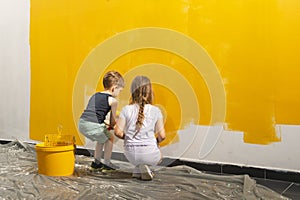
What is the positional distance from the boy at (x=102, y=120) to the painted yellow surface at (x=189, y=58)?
22 cm

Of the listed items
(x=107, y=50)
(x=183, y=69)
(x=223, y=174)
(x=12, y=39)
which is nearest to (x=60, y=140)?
(x=107, y=50)

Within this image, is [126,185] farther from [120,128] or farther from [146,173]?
[120,128]

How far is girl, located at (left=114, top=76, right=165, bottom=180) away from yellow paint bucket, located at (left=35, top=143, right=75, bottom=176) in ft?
1.10

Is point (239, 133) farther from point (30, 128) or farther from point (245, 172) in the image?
point (30, 128)

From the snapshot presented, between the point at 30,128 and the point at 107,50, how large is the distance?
1052mm

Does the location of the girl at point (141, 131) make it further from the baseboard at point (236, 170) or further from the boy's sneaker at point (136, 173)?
the baseboard at point (236, 170)

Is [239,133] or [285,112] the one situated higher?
[285,112]

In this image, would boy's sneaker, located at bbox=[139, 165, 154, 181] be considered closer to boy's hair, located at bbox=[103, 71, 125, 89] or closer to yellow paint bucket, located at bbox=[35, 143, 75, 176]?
yellow paint bucket, located at bbox=[35, 143, 75, 176]

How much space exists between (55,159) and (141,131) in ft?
1.78

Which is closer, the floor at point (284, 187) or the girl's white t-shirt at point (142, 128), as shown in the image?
the floor at point (284, 187)

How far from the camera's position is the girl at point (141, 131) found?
1792 mm

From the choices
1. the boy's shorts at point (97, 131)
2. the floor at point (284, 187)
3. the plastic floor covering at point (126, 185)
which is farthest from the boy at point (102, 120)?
the floor at point (284, 187)

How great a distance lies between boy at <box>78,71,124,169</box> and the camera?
2027mm

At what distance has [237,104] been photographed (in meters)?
1.96
